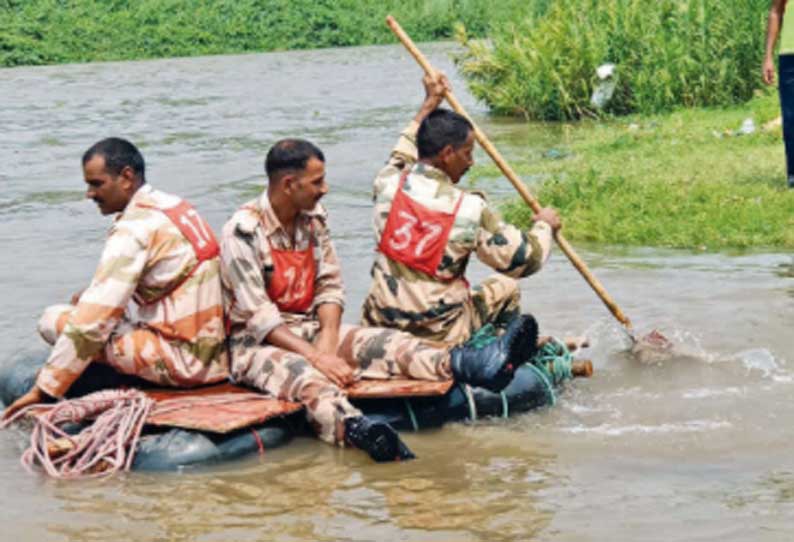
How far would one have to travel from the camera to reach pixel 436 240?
6234 millimetres

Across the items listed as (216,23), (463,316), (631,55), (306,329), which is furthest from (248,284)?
(216,23)

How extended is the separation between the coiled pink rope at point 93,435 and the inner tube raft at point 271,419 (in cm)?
8

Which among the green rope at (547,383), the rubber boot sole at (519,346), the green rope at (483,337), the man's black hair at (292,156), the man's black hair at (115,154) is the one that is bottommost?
the green rope at (547,383)

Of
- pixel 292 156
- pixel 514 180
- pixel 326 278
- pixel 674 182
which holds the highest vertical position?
pixel 292 156

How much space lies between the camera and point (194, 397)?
601cm

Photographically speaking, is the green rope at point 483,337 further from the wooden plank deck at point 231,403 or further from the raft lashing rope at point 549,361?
the wooden plank deck at point 231,403

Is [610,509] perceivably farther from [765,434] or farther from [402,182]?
[402,182]

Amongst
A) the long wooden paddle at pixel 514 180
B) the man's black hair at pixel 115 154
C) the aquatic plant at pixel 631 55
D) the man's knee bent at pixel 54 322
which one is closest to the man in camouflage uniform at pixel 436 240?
the long wooden paddle at pixel 514 180

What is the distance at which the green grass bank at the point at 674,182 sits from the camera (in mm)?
9594

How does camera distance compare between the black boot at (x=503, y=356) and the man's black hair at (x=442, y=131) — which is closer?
the black boot at (x=503, y=356)

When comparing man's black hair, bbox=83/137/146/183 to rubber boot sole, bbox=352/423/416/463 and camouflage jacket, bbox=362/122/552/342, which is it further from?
rubber boot sole, bbox=352/423/416/463

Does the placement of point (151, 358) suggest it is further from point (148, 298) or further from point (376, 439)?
point (376, 439)

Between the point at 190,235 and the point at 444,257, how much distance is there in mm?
1034

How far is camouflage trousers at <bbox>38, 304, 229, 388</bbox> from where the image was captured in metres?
5.97
